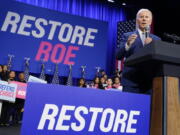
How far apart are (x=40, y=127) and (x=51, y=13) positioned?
21.3 ft

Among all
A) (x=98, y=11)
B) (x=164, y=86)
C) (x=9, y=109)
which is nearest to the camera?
(x=164, y=86)

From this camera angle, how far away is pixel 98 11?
332 inches

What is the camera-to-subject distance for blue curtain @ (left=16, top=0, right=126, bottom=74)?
7.83 meters

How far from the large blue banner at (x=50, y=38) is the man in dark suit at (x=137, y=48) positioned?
5.36m

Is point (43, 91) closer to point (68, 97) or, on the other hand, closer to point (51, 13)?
point (68, 97)

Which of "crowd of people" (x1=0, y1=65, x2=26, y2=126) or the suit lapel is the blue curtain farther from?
the suit lapel

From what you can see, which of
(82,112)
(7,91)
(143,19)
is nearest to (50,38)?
(7,91)

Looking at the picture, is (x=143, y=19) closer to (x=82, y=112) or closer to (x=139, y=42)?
(x=139, y=42)

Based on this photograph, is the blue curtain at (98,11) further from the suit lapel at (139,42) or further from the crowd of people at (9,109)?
the suit lapel at (139,42)

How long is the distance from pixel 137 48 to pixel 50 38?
5.92 metres

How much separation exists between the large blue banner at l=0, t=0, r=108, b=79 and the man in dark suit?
5.36 metres

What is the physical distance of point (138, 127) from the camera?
1027 millimetres

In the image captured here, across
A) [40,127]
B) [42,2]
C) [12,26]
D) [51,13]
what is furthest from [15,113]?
[40,127]

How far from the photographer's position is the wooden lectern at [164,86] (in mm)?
902
